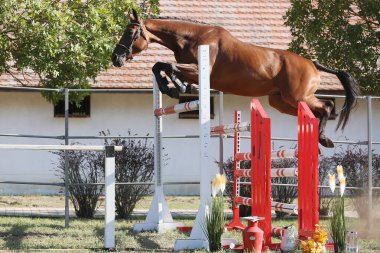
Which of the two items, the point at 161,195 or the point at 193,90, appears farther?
the point at 161,195

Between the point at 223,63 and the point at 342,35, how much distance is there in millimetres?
4736

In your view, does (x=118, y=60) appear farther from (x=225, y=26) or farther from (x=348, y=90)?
(x=225, y=26)

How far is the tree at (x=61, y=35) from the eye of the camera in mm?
11469

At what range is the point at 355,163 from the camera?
13742 millimetres

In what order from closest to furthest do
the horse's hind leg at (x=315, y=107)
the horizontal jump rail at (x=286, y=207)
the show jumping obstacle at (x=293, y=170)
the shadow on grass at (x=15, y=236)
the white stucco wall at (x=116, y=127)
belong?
the show jumping obstacle at (x=293, y=170) → the horizontal jump rail at (x=286, y=207) → the shadow on grass at (x=15, y=236) → the horse's hind leg at (x=315, y=107) → the white stucco wall at (x=116, y=127)

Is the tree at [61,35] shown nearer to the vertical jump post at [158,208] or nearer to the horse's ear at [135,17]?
the vertical jump post at [158,208]

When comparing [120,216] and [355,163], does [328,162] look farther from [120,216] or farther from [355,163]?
[120,216]

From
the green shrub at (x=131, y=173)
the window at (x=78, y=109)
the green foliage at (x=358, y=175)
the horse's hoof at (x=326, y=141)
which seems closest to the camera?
the horse's hoof at (x=326, y=141)

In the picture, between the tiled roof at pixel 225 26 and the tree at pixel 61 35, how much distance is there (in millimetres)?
6400

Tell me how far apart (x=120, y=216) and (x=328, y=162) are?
3.72 metres

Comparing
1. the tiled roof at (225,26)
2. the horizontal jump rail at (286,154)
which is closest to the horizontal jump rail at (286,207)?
the horizontal jump rail at (286,154)

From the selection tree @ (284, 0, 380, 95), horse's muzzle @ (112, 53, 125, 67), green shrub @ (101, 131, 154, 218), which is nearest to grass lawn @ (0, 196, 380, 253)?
green shrub @ (101, 131, 154, 218)

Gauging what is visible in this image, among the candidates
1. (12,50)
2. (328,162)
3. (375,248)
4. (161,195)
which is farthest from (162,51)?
(375,248)

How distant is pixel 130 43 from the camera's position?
30.3 feet
